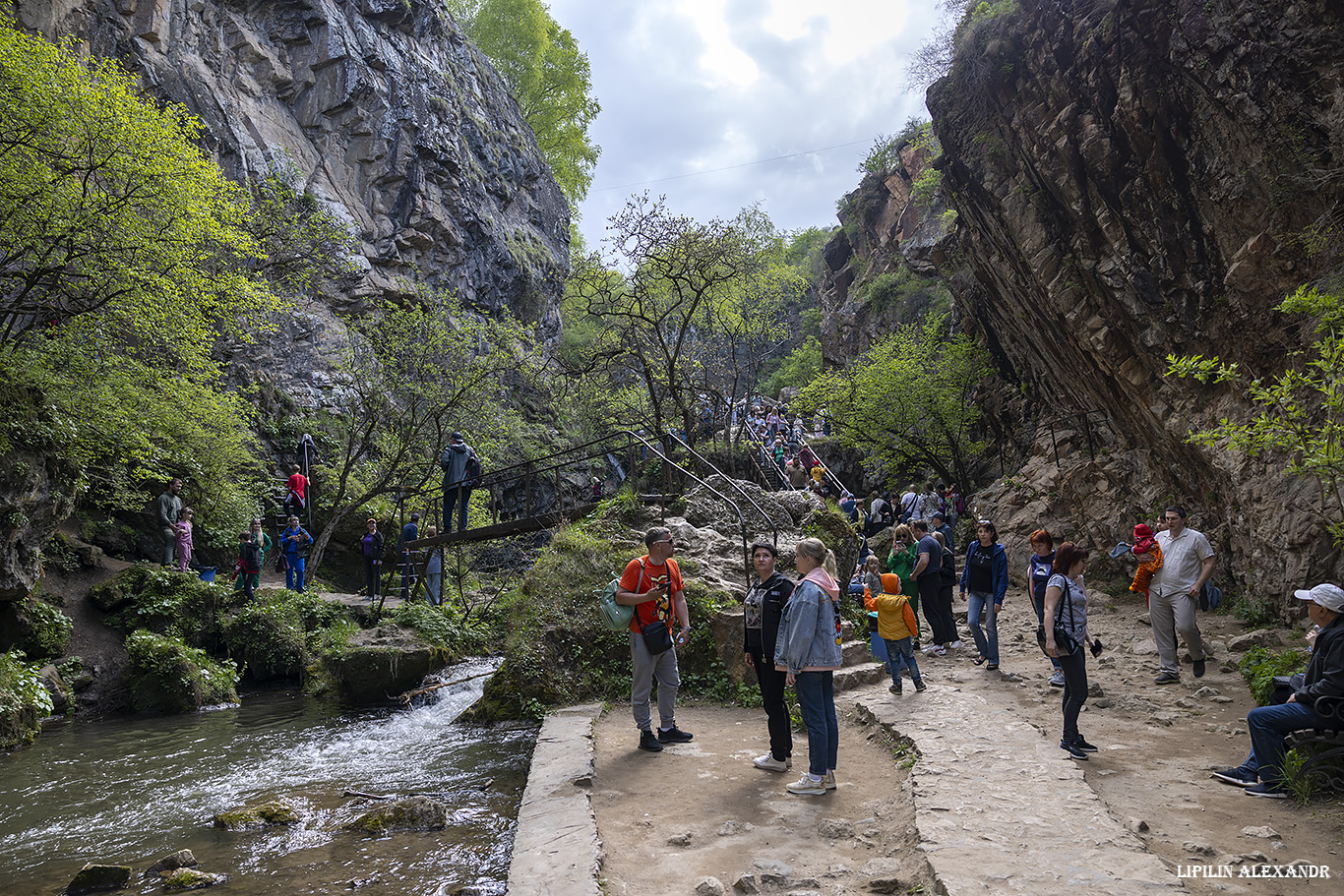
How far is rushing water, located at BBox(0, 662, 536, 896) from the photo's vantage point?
5.08 m

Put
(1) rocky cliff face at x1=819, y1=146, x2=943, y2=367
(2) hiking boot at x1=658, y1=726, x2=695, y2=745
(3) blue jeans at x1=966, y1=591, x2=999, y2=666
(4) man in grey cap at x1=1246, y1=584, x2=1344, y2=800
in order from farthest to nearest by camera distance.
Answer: (1) rocky cliff face at x1=819, y1=146, x2=943, y2=367
(3) blue jeans at x1=966, y1=591, x2=999, y2=666
(2) hiking boot at x1=658, y1=726, x2=695, y2=745
(4) man in grey cap at x1=1246, y1=584, x2=1344, y2=800

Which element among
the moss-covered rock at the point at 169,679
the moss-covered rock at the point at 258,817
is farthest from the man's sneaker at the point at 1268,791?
the moss-covered rock at the point at 169,679

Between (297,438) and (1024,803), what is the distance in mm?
22872

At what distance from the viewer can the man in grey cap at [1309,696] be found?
4.44m

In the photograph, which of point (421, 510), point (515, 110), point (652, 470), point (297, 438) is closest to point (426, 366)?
point (421, 510)

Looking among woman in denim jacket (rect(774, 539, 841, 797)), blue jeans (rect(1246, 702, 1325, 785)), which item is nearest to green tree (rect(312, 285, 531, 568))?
woman in denim jacket (rect(774, 539, 841, 797))

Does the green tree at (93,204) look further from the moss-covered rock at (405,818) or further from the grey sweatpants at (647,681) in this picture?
the grey sweatpants at (647,681)

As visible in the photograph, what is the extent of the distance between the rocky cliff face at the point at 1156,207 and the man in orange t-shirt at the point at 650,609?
6.20 m

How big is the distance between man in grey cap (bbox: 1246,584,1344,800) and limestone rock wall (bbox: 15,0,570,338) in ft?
74.6

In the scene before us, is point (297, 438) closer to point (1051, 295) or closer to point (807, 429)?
point (1051, 295)

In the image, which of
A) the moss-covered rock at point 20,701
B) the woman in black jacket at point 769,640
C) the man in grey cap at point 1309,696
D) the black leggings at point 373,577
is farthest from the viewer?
the black leggings at point 373,577

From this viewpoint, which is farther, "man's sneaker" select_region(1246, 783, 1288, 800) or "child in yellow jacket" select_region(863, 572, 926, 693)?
"child in yellow jacket" select_region(863, 572, 926, 693)

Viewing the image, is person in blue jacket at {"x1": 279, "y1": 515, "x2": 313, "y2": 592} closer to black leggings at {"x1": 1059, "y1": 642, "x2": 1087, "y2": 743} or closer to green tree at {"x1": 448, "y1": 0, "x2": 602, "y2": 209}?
black leggings at {"x1": 1059, "y1": 642, "x2": 1087, "y2": 743}

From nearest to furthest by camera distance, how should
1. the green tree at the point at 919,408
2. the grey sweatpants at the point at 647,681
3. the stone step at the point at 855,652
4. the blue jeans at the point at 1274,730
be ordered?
the blue jeans at the point at 1274,730 → the grey sweatpants at the point at 647,681 → the stone step at the point at 855,652 → the green tree at the point at 919,408
